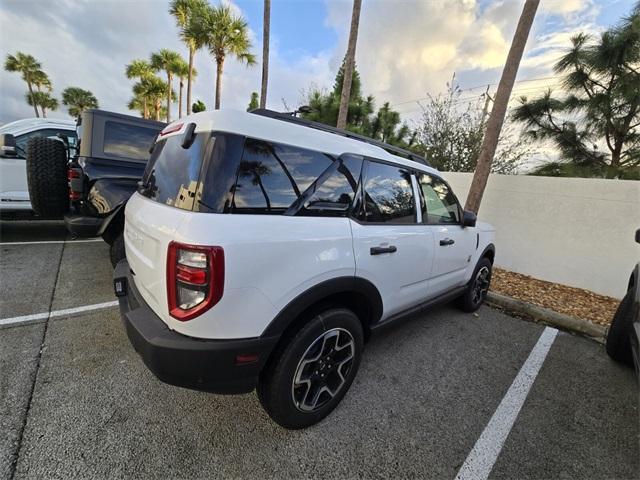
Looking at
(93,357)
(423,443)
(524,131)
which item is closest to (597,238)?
(524,131)

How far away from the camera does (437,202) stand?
114 inches

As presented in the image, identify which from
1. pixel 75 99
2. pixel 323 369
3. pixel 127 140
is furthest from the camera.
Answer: pixel 75 99

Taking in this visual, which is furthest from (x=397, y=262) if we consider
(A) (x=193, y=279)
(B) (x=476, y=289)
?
(B) (x=476, y=289)

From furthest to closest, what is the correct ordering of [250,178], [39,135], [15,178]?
[39,135], [15,178], [250,178]

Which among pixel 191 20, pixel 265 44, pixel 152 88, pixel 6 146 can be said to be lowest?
pixel 6 146

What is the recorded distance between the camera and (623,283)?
4.68 meters

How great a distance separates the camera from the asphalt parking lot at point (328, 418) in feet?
5.42

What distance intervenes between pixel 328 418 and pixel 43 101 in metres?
64.3

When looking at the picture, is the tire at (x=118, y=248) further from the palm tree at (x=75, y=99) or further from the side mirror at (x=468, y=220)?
the palm tree at (x=75, y=99)

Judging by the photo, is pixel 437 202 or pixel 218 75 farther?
pixel 218 75

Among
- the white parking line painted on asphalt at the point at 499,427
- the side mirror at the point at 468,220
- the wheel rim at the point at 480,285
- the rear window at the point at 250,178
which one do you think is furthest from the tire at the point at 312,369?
the wheel rim at the point at 480,285

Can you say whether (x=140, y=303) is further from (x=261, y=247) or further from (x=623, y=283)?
(x=623, y=283)

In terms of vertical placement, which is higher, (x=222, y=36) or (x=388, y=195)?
(x=222, y=36)

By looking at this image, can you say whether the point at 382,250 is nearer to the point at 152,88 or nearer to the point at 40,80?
the point at 152,88
